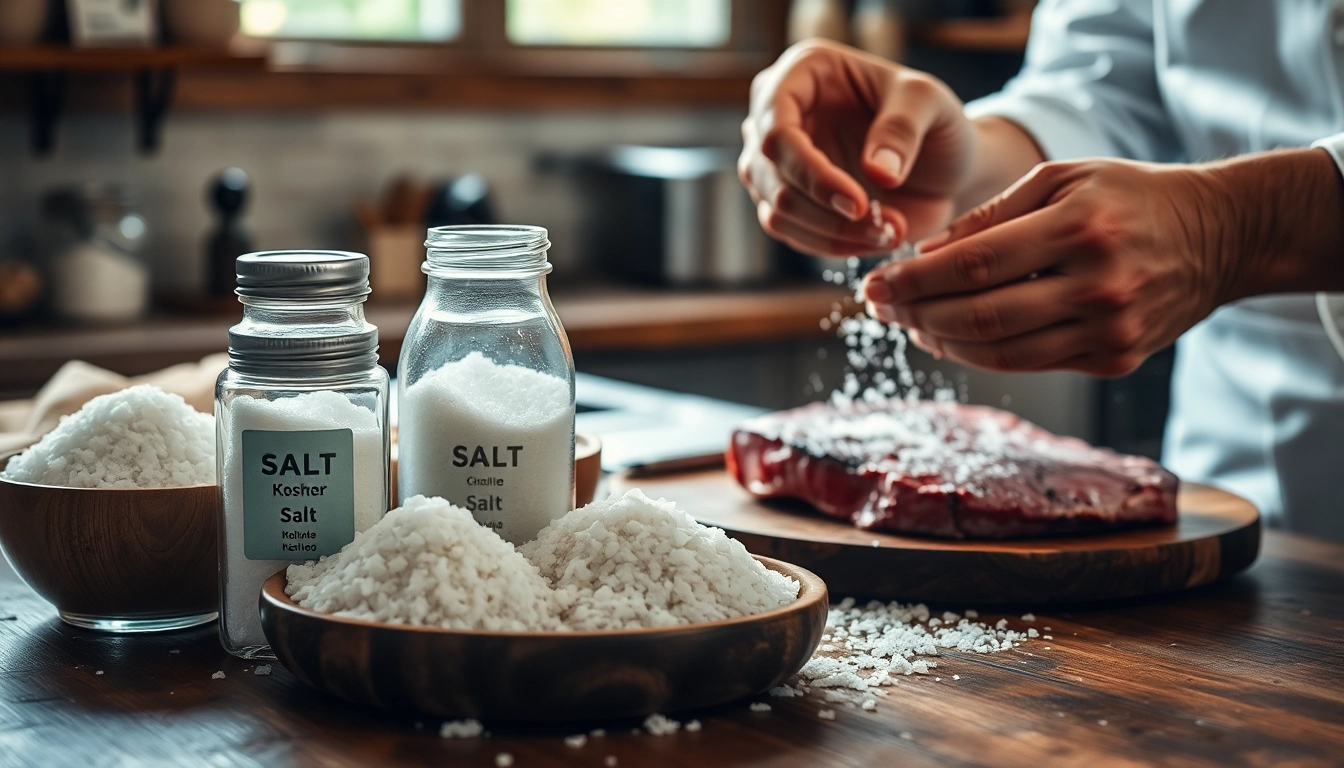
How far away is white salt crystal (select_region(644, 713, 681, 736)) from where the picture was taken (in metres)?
0.77

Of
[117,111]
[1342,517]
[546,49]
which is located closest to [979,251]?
[1342,517]

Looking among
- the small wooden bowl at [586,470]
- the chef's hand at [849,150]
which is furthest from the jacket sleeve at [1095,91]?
the small wooden bowl at [586,470]

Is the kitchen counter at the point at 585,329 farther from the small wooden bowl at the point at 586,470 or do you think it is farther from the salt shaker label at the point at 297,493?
the salt shaker label at the point at 297,493

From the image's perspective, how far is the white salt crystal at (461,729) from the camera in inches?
30.0

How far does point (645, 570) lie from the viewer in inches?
32.5

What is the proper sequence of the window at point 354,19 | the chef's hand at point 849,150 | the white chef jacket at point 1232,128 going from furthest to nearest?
the window at point 354,19, the white chef jacket at point 1232,128, the chef's hand at point 849,150

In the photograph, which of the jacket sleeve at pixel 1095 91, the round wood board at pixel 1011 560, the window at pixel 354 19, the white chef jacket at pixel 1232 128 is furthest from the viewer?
the window at pixel 354 19

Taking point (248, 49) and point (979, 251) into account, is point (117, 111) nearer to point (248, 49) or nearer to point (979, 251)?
point (248, 49)

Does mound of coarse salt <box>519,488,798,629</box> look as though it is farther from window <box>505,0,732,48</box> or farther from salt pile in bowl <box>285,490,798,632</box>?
window <box>505,0,732,48</box>

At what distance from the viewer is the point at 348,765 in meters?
0.73

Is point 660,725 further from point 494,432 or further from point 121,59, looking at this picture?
point 121,59

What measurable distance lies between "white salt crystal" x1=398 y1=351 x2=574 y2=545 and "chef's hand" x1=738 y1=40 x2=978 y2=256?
48 cm

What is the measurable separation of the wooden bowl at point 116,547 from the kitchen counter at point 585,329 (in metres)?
1.46

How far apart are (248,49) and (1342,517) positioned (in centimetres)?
228
